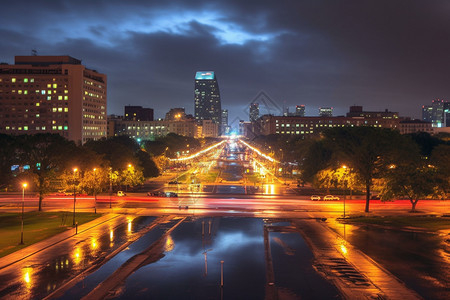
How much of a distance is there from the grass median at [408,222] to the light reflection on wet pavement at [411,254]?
8.18 ft

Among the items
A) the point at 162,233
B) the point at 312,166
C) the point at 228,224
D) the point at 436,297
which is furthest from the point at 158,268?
the point at 312,166

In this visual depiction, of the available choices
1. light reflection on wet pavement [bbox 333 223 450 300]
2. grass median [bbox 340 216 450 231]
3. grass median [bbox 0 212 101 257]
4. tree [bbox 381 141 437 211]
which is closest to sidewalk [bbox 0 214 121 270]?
grass median [bbox 0 212 101 257]

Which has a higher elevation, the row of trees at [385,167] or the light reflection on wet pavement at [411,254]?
the row of trees at [385,167]

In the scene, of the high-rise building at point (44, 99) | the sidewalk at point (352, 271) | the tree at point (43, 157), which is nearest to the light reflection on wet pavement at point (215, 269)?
the sidewalk at point (352, 271)

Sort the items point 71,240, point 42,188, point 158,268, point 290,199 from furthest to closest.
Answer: point 290,199, point 42,188, point 71,240, point 158,268

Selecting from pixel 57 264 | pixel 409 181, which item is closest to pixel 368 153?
pixel 409 181

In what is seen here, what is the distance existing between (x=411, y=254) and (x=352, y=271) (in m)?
8.97

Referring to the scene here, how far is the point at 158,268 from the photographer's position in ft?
108

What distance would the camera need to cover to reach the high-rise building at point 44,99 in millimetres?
181250

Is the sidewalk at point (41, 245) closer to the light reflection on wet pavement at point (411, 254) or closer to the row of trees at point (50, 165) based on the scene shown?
the row of trees at point (50, 165)

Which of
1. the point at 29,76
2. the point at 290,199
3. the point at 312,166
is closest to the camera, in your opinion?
the point at 290,199

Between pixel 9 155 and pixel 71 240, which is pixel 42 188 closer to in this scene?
pixel 9 155

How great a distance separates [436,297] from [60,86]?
188m

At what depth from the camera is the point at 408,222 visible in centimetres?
5138
